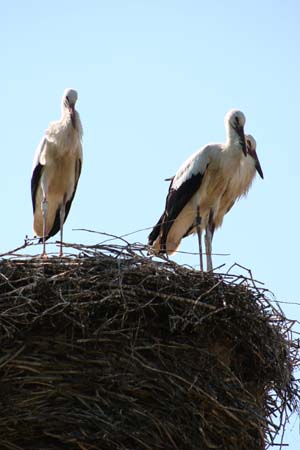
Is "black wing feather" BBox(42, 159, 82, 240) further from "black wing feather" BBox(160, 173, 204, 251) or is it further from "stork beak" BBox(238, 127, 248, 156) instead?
"stork beak" BBox(238, 127, 248, 156)

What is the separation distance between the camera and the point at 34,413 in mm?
6312

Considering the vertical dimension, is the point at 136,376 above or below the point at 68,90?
below

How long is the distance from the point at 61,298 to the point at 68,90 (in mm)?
3498

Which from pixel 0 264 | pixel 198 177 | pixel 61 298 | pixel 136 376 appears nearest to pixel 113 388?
pixel 136 376

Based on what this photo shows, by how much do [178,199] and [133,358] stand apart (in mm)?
3363

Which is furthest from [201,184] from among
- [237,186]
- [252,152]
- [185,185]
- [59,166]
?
[59,166]

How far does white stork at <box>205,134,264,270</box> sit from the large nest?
107 inches

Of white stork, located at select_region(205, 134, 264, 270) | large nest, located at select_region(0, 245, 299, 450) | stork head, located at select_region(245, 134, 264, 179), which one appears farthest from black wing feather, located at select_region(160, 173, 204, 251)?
large nest, located at select_region(0, 245, 299, 450)

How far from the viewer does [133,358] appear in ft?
21.6

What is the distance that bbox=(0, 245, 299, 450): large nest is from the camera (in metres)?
6.34

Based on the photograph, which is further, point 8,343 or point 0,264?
point 0,264

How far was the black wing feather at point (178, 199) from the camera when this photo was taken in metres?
9.73

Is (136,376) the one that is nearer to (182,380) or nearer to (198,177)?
(182,380)

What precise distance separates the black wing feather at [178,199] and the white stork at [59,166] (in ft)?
2.62
